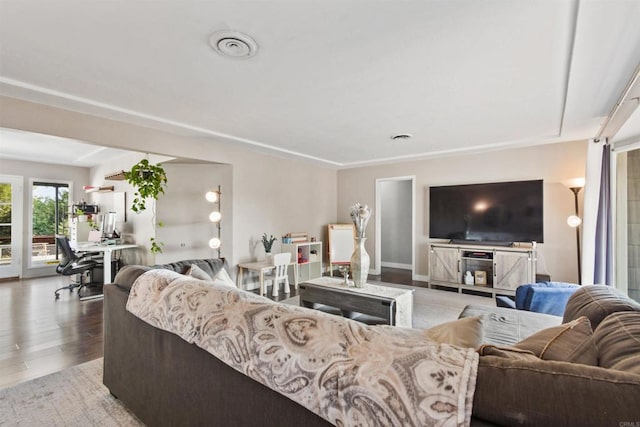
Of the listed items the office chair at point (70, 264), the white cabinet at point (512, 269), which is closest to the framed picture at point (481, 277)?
the white cabinet at point (512, 269)

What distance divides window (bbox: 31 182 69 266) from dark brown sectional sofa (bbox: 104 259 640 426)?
6151 millimetres

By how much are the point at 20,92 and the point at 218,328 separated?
3012 millimetres

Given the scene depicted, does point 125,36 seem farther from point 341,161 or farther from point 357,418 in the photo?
point 341,161

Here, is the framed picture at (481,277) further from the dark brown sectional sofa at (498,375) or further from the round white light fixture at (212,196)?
the round white light fixture at (212,196)

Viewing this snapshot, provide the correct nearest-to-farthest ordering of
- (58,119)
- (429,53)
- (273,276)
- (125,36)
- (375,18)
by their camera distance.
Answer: (375,18), (125,36), (429,53), (58,119), (273,276)

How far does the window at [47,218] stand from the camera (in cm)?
619

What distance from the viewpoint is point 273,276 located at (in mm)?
4926

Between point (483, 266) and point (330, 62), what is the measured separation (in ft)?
14.2

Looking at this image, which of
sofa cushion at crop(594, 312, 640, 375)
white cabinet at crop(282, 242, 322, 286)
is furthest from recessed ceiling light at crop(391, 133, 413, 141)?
sofa cushion at crop(594, 312, 640, 375)

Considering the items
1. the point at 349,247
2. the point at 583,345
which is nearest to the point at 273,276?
the point at 349,247

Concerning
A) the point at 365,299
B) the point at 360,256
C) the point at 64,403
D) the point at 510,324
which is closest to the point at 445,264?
the point at 360,256

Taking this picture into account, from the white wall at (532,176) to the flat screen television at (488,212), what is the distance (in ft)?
0.57

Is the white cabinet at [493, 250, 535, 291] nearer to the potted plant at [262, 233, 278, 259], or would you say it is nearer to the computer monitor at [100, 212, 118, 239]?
the potted plant at [262, 233, 278, 259]

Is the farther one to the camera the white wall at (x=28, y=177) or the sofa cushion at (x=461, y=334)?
the white wall at (x=28, y=177)
